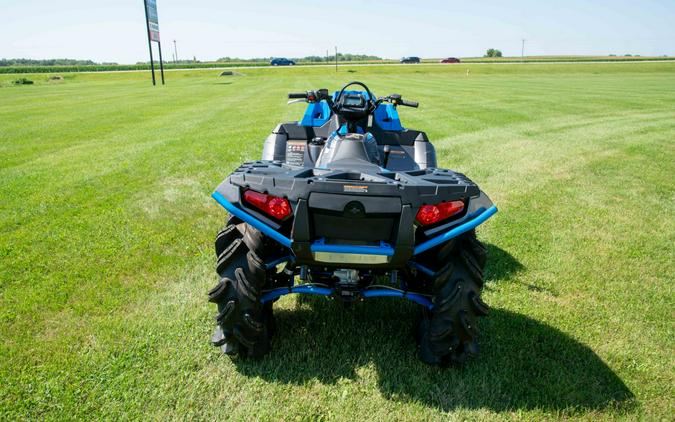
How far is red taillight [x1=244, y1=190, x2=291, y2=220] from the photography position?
2.74m

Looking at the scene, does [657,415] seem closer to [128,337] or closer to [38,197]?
[128,337]

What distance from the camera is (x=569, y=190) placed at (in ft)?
24.4

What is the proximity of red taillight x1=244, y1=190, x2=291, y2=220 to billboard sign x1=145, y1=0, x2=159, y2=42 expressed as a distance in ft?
132

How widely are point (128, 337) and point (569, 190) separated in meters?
6.79

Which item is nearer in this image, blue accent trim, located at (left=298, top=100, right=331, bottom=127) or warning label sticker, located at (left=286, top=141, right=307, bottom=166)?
warning label sticker, located at (left=286, top=141, right=307, bottom=166)

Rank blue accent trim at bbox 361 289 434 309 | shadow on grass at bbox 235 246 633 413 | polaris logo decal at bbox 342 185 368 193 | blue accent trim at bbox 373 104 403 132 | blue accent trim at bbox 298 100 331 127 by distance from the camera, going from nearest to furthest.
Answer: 1. polaris logo decal at bbox 342 185 368 193
2. shadow on grass at bbox 235 246 633 413
3. blue accent trim at bbox 361 289 434 309
4. blue accent trim at bbox 373 104 403 132
5. blue accent trim at bbox 298 100 331 127

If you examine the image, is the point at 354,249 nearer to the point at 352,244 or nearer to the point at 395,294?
the point at 352,244

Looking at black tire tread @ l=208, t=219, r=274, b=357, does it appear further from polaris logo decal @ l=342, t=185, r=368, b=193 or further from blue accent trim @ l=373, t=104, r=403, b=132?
blue accent trim @ l=373, t=104, r=403, b=132

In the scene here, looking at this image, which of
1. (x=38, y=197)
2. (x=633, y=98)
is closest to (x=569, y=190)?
(x=38, y=197)

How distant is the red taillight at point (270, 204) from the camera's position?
2.74 m

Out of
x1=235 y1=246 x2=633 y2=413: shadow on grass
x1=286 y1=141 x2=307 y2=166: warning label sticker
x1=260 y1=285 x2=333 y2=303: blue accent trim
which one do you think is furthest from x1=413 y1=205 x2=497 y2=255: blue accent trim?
x1=286 y1=141 x2=307 y2=166: warning label sticker

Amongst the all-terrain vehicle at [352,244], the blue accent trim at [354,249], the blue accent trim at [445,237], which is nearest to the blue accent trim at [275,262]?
the all-terrain vehicle at [352,244]

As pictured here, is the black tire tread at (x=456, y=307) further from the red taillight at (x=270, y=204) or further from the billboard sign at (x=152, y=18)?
the billboard sign at (x=152, y=18)

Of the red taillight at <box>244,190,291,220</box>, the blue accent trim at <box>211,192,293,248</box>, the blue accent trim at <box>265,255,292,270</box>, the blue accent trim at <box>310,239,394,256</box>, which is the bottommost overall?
the blue accent trim at <box>265,255,292,270</box>
